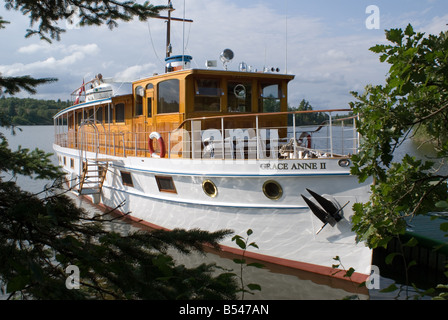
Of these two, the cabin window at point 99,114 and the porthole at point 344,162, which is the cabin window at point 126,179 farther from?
the porthole at point 344,162

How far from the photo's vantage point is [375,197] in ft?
9.98

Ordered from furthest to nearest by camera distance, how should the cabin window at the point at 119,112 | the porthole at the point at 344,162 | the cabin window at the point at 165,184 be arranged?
the cabin window at the point at 119,112 → the cabin window at the point at 165,184 → the porthole at the point at 344,162

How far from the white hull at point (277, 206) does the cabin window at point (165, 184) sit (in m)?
0.14

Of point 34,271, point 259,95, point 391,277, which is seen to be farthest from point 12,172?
point 391,277

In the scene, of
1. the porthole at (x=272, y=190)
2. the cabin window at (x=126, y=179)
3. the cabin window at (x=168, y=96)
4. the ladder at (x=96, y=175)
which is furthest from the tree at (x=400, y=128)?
the ladder at (x=96, y=175)

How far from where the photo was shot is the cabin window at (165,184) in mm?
9227

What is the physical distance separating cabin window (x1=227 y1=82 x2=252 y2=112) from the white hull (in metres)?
2.46

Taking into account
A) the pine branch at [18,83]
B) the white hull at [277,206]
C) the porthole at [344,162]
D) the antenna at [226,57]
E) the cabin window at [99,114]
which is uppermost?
the antenna at [226,57]

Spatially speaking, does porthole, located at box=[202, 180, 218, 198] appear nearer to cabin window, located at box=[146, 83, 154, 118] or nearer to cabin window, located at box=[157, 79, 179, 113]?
cabin window, located at box=[157, 79, 179, 113]

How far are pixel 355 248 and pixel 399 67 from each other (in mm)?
5596

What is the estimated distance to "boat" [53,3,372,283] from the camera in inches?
292

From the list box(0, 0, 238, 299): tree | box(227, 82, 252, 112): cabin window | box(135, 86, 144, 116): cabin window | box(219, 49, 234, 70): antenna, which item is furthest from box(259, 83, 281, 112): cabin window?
box(0, 0, 238, 299): tree
